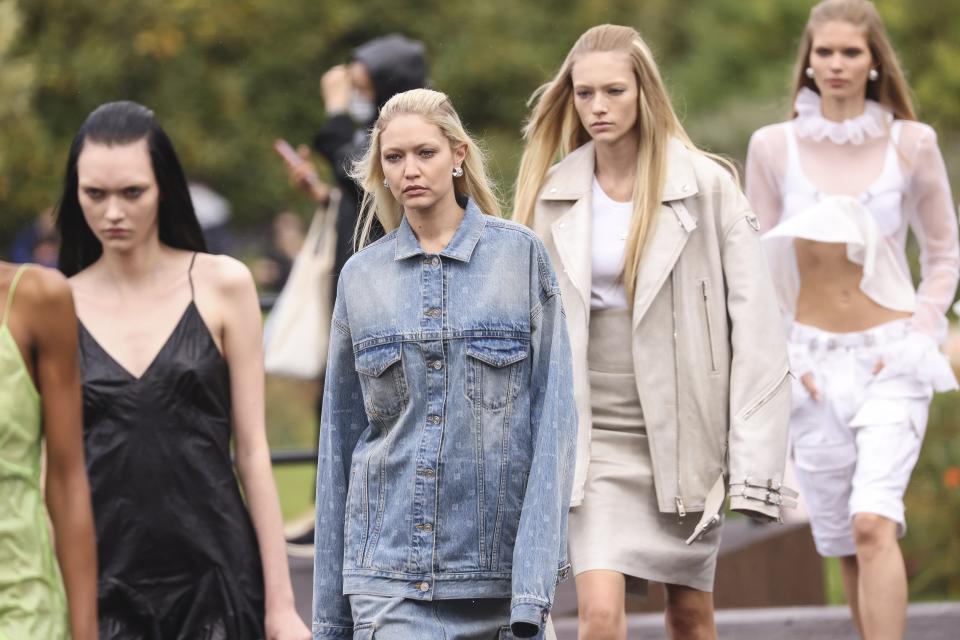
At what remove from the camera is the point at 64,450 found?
12.5ft

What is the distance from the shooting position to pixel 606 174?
20.1 ft

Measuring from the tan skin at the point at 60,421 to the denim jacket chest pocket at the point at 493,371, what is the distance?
42.9 inches

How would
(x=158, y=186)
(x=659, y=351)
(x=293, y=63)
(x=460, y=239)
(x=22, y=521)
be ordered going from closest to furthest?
(x=22, y=521) → (x=460, y=239) → (x=158, y=186) → (x=659, y=351) → (x=293, y=63)

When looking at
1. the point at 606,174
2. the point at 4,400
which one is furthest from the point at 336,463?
the point at 606,174

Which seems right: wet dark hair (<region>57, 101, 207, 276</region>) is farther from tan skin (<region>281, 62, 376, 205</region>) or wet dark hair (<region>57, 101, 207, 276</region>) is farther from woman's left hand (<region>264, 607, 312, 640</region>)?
tan skin (<region>281, 62, 376, 205</region>)

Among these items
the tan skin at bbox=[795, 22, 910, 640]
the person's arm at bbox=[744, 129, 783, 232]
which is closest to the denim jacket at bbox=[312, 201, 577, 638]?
the tan skin at bbox=[795, 22, 910, 640]

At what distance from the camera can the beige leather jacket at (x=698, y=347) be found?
579 cm

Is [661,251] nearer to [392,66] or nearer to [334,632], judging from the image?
[334,632]

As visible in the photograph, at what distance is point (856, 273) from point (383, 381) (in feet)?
8.88

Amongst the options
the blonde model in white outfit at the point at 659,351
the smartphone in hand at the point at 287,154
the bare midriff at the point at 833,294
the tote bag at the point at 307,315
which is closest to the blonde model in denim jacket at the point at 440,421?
the blonde model in white outfit at the point at 659,351

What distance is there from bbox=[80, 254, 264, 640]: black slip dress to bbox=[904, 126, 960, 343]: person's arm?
10.1 feet

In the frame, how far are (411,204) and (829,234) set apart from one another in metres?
2.39

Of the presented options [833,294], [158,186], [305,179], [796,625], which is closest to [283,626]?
[158,186]

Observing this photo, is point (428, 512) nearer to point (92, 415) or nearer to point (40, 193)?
point (92, 415)
